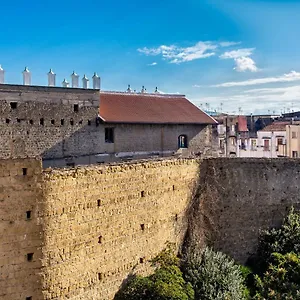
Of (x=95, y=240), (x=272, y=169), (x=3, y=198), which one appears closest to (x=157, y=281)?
(x=95, y=240)

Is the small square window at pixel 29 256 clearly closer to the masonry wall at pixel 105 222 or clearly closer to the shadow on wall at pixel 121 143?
the masonry wall at pixel 105 222

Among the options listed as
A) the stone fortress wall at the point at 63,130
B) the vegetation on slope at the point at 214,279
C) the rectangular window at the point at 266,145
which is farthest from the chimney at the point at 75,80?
the rectangular window at the point at 266,145

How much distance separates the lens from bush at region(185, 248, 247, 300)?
16.4m

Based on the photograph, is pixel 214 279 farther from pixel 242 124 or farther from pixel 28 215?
pixel 242 124

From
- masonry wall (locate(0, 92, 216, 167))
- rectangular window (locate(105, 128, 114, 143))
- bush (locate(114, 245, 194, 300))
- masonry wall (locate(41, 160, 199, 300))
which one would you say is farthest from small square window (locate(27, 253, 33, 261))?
rectangular window (locate(105, 128, 114, 143))

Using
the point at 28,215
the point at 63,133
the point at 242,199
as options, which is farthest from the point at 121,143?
the point at 28,215

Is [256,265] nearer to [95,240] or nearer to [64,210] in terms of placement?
[95,240]

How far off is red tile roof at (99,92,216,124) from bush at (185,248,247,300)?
25.8ft

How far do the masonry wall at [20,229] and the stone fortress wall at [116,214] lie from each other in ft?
0.09

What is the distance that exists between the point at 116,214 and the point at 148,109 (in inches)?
394

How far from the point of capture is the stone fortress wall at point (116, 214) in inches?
492

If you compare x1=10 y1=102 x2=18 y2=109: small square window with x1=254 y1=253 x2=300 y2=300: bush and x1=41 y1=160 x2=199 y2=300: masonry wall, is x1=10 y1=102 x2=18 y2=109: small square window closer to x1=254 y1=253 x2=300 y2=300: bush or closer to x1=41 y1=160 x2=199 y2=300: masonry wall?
x1=41 y1=160 x2=199 y2=300: masonry wall

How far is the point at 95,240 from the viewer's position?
1445cm

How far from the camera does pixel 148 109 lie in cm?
2430
